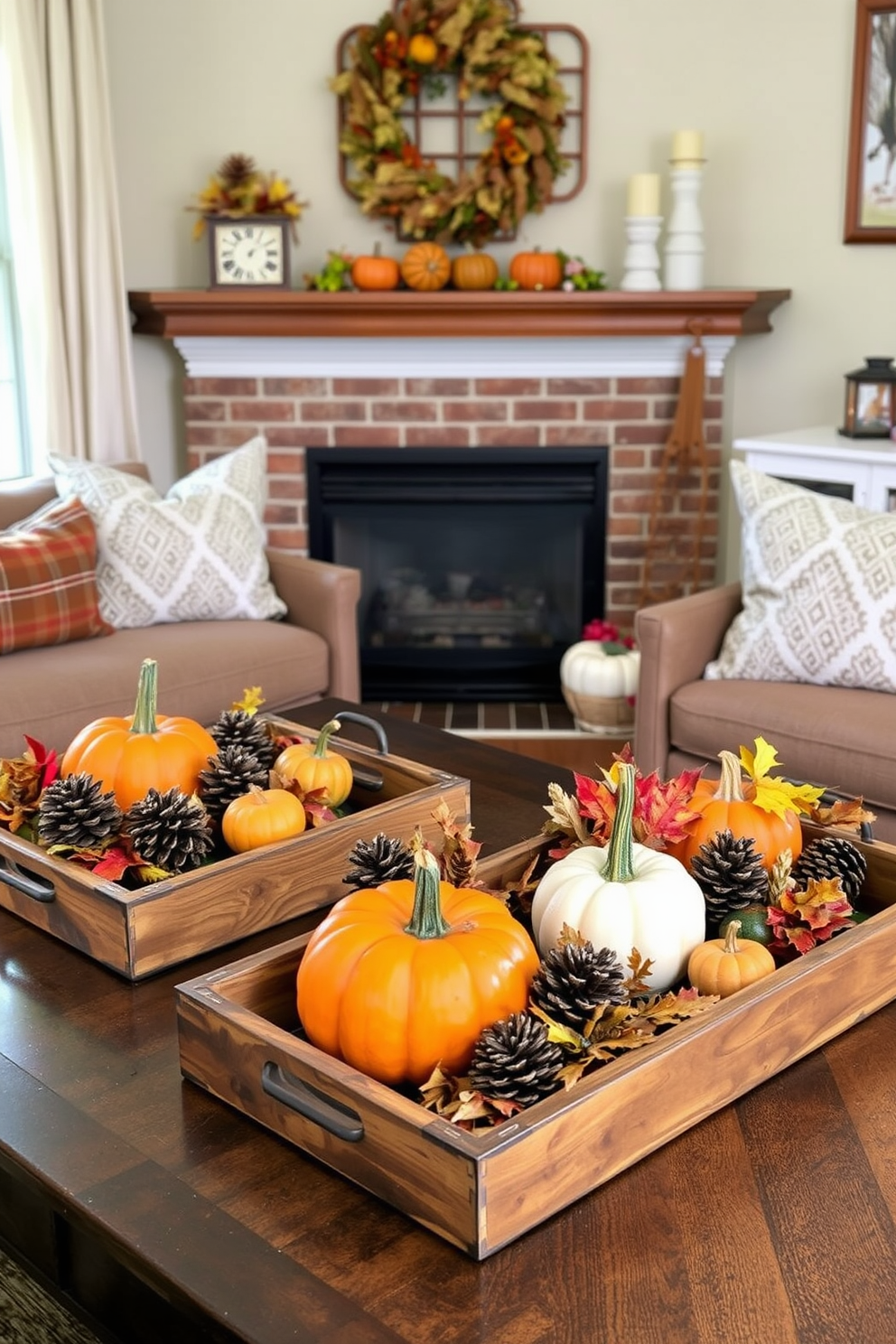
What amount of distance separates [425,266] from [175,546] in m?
1.32

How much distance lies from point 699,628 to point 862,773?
0.56m

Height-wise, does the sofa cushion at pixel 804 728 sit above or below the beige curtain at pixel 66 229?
below

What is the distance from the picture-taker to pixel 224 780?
1.80m

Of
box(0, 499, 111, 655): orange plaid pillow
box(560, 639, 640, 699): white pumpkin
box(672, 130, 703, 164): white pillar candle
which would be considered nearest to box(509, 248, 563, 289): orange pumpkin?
box(672, 130, 703, 164): white pillar candle

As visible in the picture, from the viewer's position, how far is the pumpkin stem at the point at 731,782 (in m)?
1.56

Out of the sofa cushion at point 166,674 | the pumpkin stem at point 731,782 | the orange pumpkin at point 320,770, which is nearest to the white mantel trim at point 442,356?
the sofa cushion at point 166,674

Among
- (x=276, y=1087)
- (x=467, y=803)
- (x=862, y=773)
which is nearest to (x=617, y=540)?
(x=862, y=773)

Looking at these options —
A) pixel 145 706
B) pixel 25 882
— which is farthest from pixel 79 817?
pixel 145 706

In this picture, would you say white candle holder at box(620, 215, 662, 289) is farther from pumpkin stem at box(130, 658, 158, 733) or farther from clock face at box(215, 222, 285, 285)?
pumpkin stem at box(130, 658, 158, 733)

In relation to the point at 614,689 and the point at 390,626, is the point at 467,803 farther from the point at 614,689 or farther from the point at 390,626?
the point at 390,626

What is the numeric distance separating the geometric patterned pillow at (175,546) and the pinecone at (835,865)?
2.14 m

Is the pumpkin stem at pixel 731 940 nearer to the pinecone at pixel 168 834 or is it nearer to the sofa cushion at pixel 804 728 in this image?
the pinecone at pixel 168 834

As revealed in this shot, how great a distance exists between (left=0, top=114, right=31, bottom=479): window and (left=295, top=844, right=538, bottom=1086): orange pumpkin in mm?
3295

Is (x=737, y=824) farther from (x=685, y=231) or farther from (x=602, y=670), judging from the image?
(x=685, y=231)
